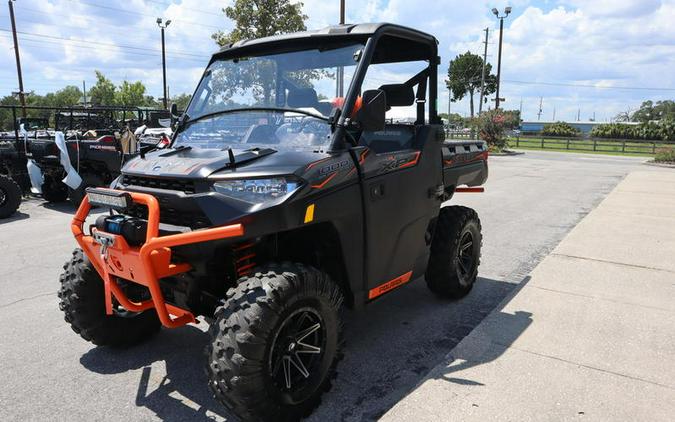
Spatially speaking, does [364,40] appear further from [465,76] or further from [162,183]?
[465,76]

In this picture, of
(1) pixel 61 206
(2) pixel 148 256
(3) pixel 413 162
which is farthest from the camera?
(1) pixel 61 206

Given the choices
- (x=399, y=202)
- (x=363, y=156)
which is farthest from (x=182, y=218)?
(x=399, y=202)

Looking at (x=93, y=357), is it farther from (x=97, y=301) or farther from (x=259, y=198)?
(x=259, y=198)

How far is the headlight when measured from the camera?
2783 millimetres

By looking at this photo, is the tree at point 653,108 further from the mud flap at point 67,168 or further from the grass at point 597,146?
the mud flap at point 67,168

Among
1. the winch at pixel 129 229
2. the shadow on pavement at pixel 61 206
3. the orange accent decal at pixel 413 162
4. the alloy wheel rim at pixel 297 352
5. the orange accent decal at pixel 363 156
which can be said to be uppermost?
the orange accent decal at pixel 363 156

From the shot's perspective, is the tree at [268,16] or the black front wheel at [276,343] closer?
the black front wheel at [276,343]

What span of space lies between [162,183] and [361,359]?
188 cm

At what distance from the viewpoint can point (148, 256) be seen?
8.66 ft

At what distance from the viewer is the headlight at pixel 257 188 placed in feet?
9.13

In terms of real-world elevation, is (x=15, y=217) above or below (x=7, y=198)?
below

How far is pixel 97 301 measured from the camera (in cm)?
359

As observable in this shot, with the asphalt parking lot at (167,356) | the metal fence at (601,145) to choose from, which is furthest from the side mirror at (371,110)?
the metal fence at (601,145)

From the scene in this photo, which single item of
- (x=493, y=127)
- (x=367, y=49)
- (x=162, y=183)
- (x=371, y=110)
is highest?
(x=493, y=127)
